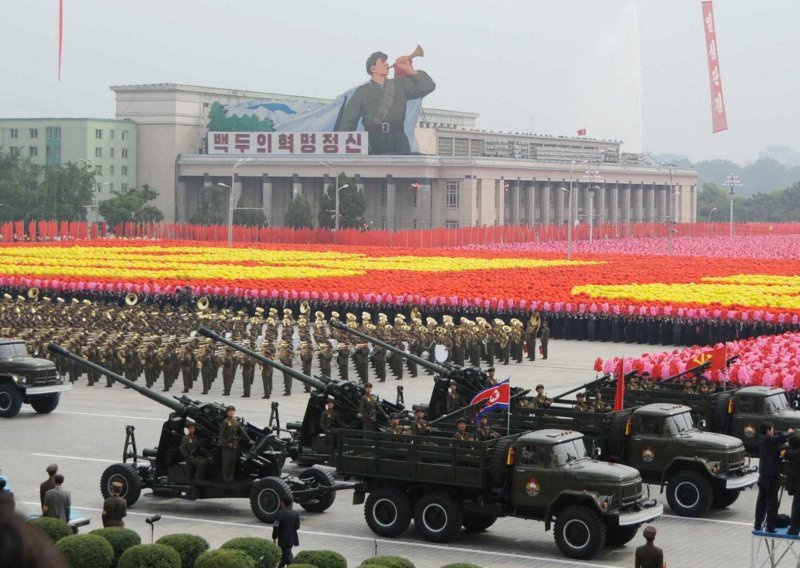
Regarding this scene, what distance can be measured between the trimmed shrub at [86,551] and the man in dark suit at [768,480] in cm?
593

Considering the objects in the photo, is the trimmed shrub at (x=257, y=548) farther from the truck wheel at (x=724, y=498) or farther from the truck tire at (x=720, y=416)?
the truck tire at (x=720, y=416)

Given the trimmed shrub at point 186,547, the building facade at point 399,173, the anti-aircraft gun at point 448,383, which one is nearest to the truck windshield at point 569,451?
the trimmed shrub at point 186,547

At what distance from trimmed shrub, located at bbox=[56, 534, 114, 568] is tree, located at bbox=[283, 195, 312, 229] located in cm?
9735

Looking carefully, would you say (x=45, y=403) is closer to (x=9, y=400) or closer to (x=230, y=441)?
(x=9, y=400)

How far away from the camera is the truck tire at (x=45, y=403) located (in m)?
24.9

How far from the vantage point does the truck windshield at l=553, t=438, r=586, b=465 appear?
13828 millimetres

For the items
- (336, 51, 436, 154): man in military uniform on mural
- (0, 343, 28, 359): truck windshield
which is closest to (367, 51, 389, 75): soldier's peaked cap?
(336, 51, 436, 154): man in military uniform on mural

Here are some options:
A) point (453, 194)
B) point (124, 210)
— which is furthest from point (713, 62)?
point (124, 210)

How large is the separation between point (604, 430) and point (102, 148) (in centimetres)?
11485

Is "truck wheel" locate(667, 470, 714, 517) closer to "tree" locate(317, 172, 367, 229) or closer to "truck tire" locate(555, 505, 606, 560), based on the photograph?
"truck tire" locate(555, 505, 606, 560)

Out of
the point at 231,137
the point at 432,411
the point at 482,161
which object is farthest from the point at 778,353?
the point at 231,137

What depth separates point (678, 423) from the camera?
1617 cm

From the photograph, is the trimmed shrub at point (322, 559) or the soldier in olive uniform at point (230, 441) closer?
the trimmed shrub at point (322, 559)

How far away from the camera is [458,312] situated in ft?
146
